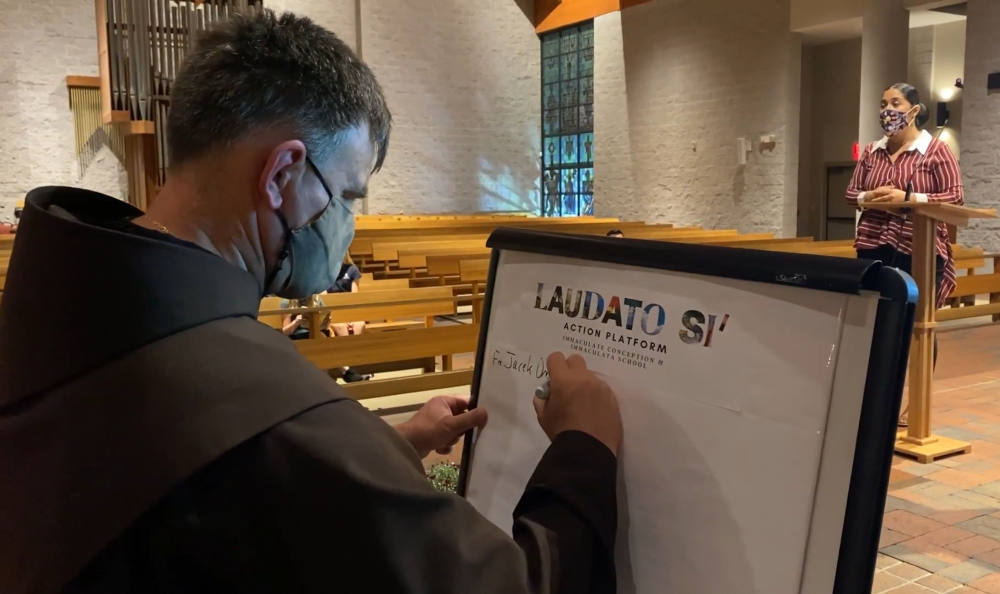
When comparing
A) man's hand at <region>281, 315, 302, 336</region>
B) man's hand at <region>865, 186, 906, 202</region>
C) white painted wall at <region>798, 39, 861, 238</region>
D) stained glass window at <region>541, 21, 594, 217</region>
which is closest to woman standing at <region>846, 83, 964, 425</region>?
man's hand at <region>865, 186, 906, 202</region>

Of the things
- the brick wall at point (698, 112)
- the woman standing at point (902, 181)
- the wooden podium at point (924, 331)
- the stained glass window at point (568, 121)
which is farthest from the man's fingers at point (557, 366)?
the stained glass window at point (568, 121)

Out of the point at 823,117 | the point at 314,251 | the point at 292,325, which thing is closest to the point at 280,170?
the point at 314,251

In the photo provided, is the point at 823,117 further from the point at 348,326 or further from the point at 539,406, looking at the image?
the point at 539,406

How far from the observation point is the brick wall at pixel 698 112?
10.6m

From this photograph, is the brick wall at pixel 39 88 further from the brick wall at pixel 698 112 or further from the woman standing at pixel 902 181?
the woman standing at pixel 902 181

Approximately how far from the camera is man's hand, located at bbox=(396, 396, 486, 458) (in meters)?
1.36

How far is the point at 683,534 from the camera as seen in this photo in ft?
3.64

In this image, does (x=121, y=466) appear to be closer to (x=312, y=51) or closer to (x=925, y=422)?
(x=312, y=51)

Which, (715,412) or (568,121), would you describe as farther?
(568,121)

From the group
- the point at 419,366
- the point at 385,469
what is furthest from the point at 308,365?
the point at 419,366

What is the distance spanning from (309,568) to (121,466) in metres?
0.17

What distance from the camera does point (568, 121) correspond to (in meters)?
14.4

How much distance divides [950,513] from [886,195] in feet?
4.26

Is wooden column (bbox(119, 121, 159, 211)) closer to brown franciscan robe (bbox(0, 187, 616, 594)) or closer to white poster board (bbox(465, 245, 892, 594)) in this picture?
white poster board (bbox(465, 245, 892, 594))
